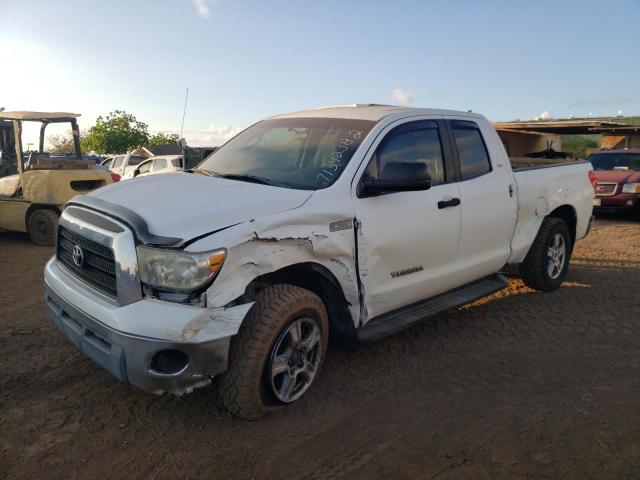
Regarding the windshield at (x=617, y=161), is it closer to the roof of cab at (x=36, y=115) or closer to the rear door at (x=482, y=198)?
the rear door at (x=482, y=198)

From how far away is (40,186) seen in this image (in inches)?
323

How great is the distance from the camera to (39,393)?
3357mm

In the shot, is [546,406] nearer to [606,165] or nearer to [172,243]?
[172,243]

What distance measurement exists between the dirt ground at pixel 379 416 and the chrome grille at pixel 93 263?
785mm

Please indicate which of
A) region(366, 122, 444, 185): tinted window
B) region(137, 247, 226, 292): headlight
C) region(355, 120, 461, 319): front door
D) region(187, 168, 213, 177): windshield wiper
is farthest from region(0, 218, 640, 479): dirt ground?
region(187, 168, 213, 177): windshield wiper

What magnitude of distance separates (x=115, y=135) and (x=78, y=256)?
44.1 metres

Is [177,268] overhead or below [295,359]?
overhead

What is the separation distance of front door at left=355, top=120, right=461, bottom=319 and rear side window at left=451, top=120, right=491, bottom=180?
0.21m

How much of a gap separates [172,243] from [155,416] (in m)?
1.16

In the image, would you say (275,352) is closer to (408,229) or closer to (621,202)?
(408,229)

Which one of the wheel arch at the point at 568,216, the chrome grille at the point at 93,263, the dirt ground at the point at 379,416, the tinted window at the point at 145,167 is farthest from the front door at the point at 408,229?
the tinted window at the point at 145,167

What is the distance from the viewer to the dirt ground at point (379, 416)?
2.69 m

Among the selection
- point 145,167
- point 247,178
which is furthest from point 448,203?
point 145,167

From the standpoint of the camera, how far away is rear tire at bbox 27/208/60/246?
832 centimetres
